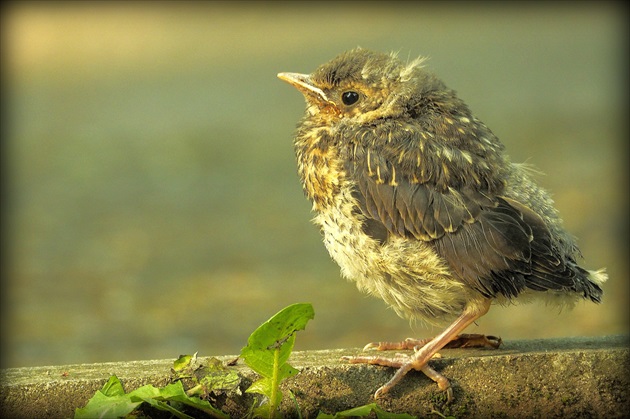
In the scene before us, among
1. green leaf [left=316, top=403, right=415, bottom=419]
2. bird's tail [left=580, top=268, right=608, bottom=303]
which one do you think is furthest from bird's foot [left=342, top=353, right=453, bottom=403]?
bird's tail [left=580, top=268, right=608, bottom=303]

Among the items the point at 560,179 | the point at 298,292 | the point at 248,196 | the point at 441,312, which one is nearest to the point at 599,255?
the point at 560,179

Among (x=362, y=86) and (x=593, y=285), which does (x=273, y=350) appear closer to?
(x=362, y=86)

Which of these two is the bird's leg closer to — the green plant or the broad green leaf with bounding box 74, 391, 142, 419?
the green plant

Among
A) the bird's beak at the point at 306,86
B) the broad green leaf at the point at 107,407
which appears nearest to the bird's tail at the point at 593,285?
the bird's beak at the point at 306,86

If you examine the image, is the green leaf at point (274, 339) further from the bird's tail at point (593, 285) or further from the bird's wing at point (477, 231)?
the bird's tail at point (593, 285)

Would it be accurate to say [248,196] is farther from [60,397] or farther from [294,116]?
[60,397]

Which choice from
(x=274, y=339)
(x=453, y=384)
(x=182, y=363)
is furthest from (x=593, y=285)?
(x=182, y=363)
